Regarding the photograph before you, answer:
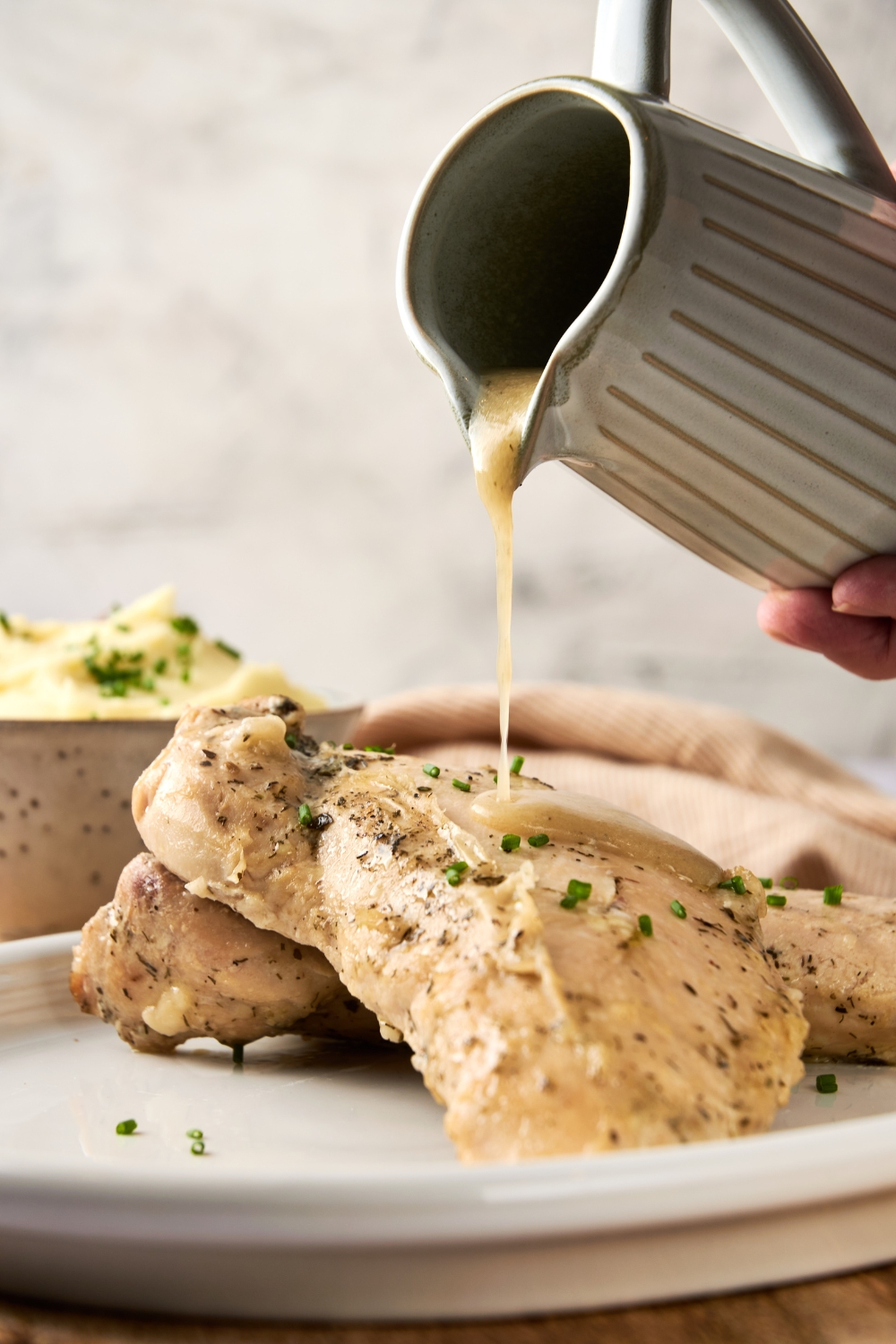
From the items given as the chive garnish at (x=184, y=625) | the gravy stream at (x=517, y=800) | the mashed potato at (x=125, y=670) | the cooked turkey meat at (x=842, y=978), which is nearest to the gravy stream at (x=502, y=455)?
the gravy stream at (x=517, y=800)

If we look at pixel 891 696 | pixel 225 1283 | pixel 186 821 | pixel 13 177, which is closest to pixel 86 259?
pixel 13 177

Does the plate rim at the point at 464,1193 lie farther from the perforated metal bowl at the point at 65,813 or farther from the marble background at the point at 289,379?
the marble background at the point at 289,379

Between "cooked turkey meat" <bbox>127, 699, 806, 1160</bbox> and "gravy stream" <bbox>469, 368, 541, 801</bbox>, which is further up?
"gravy stream" <bbox>469, 368, 541, 801</bbox>

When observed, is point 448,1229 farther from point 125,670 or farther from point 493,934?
point 125,670

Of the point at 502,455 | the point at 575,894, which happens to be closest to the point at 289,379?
the point at 502,455

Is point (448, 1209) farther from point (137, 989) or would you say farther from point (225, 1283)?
point (137, 989)

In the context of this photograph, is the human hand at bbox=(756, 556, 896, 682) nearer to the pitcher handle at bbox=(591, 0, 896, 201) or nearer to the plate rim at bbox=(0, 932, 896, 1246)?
the pitcher handle at bbox=(591, 0, 896, 201)

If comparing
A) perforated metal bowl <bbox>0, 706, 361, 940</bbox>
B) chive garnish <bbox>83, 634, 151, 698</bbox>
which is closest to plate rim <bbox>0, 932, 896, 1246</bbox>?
perforated metal bowl <bbox>0, 706, 361, 940</bbox>
